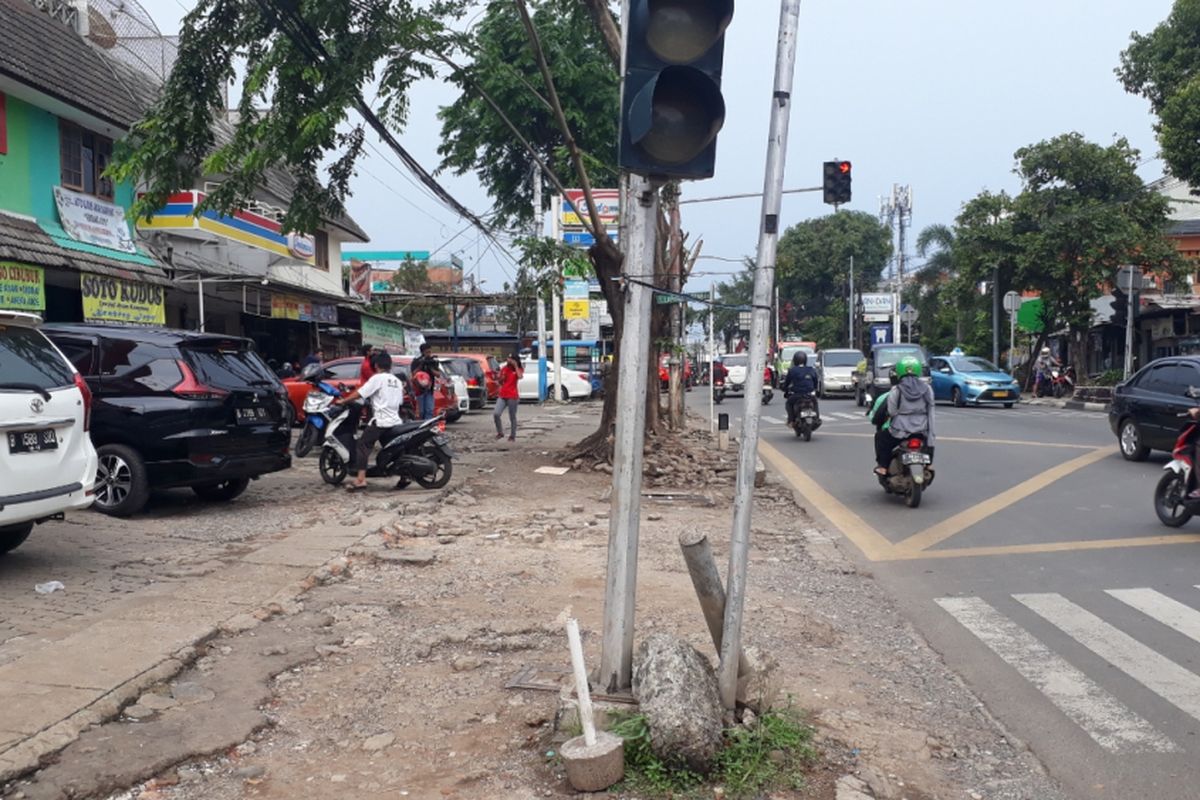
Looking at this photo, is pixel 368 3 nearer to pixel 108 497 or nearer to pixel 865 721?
pixel 108 497

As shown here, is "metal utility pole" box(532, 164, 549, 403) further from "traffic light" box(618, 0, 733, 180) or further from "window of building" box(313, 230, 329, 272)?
"traffic light" box(618, 0, 733, 180)

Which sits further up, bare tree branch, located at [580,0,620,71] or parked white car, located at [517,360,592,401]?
bare tree branch, located at [580,0,620,71]

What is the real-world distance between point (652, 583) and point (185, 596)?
3.14 m

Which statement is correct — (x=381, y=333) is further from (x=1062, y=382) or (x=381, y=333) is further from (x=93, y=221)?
(x=1062, y=382)

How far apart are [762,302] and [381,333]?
26.0 meters

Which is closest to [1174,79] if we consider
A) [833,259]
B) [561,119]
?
[561,119]

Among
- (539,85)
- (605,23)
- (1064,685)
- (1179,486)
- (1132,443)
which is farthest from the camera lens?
(539,85)

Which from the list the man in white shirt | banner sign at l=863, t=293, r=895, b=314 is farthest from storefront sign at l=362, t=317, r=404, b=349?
banner sign at l=863, t=293, r=895, b=314

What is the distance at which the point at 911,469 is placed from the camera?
11594 millimetres

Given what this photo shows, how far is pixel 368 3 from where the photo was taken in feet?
42.9

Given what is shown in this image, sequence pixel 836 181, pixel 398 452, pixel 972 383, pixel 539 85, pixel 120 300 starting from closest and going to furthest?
1. pixel 398 452
2. pixel 120 300
3. pixel 836 181
4. pixel 539 85
5. pixel 972 383

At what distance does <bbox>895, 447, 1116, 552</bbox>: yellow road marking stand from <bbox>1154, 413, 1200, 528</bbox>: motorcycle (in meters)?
1.64

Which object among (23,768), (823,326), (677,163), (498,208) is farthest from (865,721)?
(823,326)

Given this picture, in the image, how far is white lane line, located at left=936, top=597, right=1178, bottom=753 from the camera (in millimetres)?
4734
